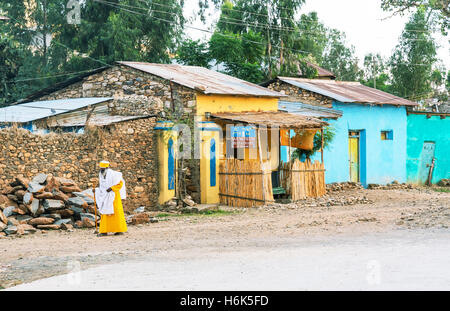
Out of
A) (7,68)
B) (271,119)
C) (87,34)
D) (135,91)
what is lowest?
(271,119)

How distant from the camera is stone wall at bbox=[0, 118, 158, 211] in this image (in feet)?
48.0

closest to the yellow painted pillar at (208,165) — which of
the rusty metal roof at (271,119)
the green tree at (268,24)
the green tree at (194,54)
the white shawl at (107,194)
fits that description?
the rusty metal roof at (271,119)

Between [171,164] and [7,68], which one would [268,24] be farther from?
[171,164]

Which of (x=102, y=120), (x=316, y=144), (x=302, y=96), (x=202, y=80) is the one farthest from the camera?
(x=302, y=96)

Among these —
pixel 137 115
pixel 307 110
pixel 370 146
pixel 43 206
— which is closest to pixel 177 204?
pixel 137 115

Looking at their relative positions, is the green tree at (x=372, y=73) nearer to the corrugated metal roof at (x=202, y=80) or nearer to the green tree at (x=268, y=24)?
the green tree at (x=268, y=24)

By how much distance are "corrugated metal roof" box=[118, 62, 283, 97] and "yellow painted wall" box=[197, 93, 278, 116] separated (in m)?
0.22

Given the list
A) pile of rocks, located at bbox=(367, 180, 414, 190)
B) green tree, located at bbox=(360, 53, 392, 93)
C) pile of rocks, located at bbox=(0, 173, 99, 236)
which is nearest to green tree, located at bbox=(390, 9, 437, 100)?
green tree, located at bbox=(360, 53, 392, 93)

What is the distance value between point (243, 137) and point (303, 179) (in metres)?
2.17

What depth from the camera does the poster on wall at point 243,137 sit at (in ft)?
61.7

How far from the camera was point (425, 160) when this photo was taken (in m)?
28.5

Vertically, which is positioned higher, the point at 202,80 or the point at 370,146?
the point at 202,80

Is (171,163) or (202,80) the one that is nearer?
(171,163)

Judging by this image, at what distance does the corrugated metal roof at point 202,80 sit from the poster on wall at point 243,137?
42.5 inches
